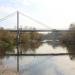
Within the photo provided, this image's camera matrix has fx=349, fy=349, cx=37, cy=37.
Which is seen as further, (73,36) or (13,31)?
(73,36)

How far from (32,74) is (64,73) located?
1.10m

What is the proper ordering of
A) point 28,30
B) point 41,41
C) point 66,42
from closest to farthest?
point 28,30 → point 66,42 → point 41,41

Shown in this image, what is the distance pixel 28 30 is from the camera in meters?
33.3

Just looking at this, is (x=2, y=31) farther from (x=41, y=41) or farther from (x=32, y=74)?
→ (x=32, y=74)

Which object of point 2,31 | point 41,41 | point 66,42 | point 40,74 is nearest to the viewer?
point 40,74

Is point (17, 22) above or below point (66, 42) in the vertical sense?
above

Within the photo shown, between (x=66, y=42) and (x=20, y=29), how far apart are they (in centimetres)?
710

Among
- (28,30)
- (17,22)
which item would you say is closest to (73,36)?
(28,30)

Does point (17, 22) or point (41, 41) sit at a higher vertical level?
point (17, 22)

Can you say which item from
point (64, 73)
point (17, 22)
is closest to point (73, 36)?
point (17, 22)

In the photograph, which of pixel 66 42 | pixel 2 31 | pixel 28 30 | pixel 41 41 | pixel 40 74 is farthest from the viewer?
pixel 41 41

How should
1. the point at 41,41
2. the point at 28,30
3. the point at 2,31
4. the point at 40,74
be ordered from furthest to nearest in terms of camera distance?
the point at 41,41
the point at 28,30
the point at 2,31
the point at 40,74

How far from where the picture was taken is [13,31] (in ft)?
101

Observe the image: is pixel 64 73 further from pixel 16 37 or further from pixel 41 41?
pixel 41 41
